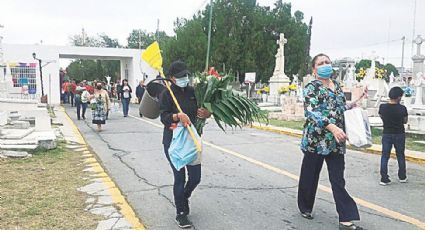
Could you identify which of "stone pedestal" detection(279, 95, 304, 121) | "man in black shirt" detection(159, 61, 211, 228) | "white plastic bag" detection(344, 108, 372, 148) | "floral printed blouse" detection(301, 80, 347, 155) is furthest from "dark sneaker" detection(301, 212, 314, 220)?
→ "stone pedestal" detection(279, 95, 304, 121)

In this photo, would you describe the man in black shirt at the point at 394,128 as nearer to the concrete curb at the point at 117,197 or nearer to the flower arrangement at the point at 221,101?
the flower arrangement at the point at 221,101

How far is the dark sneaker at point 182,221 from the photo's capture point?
4609 millimetres

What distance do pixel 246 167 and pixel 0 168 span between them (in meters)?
4.23

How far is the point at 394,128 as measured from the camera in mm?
6828

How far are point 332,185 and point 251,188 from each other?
1.87m

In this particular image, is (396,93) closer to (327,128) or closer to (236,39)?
(327,128)

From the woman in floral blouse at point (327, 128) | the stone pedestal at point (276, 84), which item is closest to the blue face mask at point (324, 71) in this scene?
the woman in floral blouse at point (327, 128)

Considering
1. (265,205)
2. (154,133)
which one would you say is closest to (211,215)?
(265,205)

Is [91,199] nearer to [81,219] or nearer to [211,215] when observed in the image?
[81,219]

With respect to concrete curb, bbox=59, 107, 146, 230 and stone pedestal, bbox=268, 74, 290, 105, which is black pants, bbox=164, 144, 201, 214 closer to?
concrete curb, bbox=59, 107, 146, 230

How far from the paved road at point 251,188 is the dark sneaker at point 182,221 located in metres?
0.09

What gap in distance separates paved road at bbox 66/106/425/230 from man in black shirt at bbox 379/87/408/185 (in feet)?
0.82

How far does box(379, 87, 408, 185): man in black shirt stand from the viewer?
22.2 ft

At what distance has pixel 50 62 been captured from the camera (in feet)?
96.2
